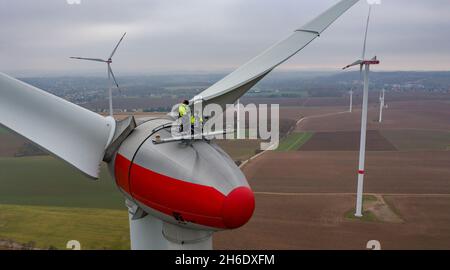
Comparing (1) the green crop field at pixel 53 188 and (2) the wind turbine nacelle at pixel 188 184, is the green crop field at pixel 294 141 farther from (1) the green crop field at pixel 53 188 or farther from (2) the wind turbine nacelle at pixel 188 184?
(2) the wind turbine nacelle at pixel 188 184

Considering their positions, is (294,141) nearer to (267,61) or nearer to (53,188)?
(53,188)

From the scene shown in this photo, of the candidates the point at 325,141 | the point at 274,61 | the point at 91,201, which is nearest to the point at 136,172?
the point at 274,61

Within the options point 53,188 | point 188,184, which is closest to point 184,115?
point 188,184

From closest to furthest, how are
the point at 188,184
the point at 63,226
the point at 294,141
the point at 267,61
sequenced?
the point at 188,184 < the point at 267,61 < the point at 63,226 < the point at 294,141

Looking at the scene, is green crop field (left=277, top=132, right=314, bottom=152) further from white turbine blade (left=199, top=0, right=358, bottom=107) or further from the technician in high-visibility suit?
the technician in high-visibility suit

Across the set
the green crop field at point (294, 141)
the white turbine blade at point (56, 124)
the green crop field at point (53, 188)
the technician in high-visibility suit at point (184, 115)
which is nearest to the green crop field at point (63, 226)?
the green crop field at point (53, 188)
